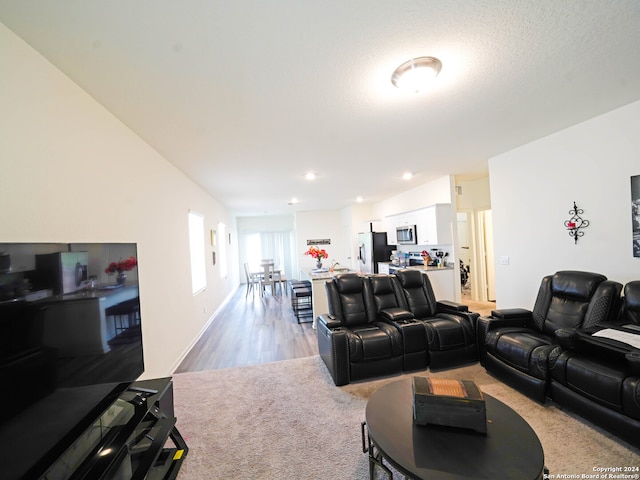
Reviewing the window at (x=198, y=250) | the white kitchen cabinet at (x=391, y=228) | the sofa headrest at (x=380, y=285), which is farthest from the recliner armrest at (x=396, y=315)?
the white kitchen cabinet at (x=391, y=228)

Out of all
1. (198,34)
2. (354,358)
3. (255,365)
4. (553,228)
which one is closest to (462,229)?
(553,228)

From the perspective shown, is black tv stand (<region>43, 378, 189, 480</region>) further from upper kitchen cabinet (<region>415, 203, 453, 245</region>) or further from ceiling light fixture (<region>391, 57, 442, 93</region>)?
upper kitchen cabinet (<region>415, 203, 453, 245</region>)

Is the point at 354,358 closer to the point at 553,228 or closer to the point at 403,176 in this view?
the point at 553,228

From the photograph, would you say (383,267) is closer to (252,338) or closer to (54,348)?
(252,338)

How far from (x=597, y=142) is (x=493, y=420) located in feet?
10.3

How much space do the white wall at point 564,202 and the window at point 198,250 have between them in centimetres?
518

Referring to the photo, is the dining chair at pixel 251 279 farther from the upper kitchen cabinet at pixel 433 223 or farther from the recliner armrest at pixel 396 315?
the recliner armrest at pixel 396 315

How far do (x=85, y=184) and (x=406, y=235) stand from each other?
556 centimetres

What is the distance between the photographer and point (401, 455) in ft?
4.36

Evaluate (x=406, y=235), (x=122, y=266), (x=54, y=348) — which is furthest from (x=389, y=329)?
(x=406, y=235)

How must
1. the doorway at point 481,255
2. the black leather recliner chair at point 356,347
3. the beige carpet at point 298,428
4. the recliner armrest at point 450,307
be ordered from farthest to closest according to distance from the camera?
1. the doorway at point 481,255
2. the recliner armrest at point 450,307
3. the black leather recliner chair at point 356,347
4. the beige carpet at point 298,428

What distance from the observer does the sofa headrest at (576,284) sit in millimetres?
2512

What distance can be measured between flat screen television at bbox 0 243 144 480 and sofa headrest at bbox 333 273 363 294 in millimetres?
2297

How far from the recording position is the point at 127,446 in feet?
4.17
